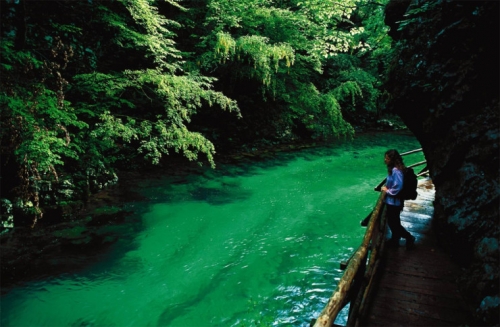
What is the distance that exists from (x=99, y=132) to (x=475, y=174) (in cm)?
849

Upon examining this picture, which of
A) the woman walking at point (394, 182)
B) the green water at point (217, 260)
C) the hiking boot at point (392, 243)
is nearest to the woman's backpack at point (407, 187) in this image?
the woman walking at point (394, 182)

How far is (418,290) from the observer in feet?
14.8

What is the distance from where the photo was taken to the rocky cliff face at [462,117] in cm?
364

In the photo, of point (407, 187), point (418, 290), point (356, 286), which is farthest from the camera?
point (407, 187)

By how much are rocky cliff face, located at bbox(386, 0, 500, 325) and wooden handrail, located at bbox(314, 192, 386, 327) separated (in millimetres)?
1026

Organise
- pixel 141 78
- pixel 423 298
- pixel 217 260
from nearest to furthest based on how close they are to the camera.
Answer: pixel 423 298, pixel 217 260, pixel 141 78

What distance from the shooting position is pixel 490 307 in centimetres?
304

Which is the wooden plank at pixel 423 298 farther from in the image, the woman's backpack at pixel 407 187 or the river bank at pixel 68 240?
the river bank at pixel 68 240

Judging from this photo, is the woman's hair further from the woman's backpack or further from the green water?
the green water

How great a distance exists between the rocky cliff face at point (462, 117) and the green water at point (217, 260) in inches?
131

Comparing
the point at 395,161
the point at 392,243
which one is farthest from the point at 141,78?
the point at 392,243

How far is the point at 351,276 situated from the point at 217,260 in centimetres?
485

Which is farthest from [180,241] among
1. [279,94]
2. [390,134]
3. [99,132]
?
[390,134]

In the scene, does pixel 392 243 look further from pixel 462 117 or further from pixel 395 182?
pixel 462 117
